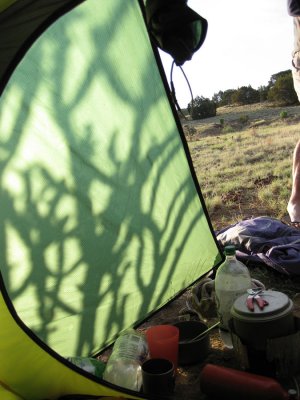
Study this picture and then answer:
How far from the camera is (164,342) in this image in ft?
5.23

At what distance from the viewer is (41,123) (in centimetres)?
146

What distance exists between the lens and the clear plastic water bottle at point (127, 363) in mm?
1485

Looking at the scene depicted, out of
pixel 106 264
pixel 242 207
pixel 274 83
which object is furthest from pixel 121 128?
pixel 274 83

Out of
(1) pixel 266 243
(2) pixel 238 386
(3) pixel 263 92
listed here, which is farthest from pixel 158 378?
(3) pixel 263 92

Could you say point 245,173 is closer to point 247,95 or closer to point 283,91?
point 283,91

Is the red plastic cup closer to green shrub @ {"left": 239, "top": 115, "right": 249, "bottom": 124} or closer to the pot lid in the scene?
the pot lid

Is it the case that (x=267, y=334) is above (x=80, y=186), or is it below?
below

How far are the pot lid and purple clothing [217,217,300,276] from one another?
0.92m

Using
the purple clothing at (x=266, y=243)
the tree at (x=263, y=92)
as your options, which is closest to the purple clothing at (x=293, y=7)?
the purple clothing at (x=266, y=243)

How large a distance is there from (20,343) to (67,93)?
0.82 m

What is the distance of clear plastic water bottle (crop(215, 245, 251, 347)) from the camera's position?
172cm

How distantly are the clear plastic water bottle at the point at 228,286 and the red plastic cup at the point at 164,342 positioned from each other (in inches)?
8.0

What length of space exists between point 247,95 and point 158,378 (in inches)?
853

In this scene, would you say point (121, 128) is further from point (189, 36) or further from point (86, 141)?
point (189, 36)
